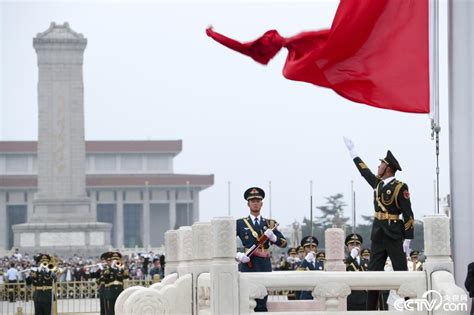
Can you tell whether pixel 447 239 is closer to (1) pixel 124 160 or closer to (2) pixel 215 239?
(2) pixel 215 239

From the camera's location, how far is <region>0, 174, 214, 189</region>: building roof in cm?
7300

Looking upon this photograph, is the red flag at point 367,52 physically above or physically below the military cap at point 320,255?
above

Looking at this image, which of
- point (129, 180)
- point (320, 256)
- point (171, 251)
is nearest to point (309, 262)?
Result: point (320, 256)

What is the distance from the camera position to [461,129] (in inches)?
327

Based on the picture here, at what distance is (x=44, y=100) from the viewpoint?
53.0m

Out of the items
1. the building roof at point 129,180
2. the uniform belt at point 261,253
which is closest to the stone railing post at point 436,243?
the uniform belt at point 261,253

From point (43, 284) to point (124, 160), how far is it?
64142 mm

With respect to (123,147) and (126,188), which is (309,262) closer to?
(126,188)

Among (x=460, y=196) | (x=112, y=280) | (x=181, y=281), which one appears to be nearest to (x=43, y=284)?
(x=112, y=280)

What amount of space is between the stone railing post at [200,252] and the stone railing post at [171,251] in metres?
2.02

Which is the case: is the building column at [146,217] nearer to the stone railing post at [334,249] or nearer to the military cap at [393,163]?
the stone railing post at [334,249]

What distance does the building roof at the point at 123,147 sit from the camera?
79000mm

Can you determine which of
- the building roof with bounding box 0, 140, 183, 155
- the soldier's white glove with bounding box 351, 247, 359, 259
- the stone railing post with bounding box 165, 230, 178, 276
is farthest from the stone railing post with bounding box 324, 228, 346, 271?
the building roof with bounding box 0, 140, 183, 155

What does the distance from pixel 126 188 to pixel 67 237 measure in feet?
63.9
